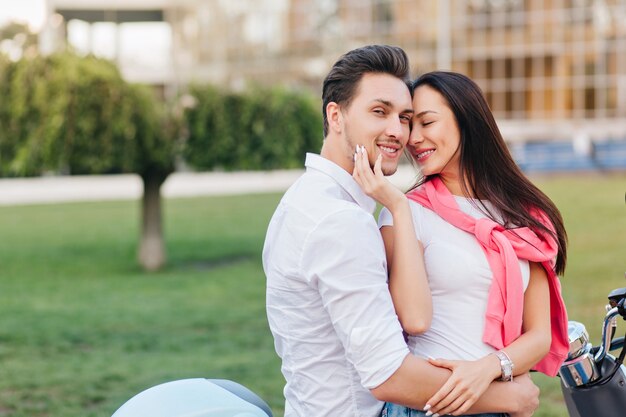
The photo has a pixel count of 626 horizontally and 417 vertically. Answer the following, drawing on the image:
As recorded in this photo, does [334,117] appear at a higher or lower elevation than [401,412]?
higher

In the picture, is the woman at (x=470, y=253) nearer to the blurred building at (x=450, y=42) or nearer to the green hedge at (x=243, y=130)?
the green hedge at (x=243, y=130)

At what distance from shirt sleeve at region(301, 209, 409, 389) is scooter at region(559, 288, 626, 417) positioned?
0.76m

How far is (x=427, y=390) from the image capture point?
2.28m

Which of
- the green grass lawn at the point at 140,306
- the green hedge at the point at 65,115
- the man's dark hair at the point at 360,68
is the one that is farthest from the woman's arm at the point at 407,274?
the green hedge at the point at 65,115

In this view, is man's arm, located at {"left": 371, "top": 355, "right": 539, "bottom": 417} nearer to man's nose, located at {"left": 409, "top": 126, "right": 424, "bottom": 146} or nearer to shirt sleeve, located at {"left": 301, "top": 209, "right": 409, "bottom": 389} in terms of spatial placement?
shirt sleeve, located at {"left": 301, "top": 209, "right": 409, "bottom": 389}

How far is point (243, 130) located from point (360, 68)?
10177 mm

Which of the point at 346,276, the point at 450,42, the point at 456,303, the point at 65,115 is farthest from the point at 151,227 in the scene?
the point at 450,42

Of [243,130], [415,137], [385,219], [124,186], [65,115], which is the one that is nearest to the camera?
[385,219]

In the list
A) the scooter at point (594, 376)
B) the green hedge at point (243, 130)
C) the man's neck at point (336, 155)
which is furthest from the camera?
the green hedge at point (243, 130)

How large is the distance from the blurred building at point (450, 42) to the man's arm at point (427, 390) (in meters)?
46.1

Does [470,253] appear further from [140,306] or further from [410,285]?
[140,306]

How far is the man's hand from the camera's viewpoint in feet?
7.85

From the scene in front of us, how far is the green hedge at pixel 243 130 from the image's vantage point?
40.7 feet

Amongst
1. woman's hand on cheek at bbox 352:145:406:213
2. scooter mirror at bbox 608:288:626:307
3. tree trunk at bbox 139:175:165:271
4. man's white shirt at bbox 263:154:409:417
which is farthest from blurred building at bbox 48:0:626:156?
man's white shirt at bbox 263:154:409:417
